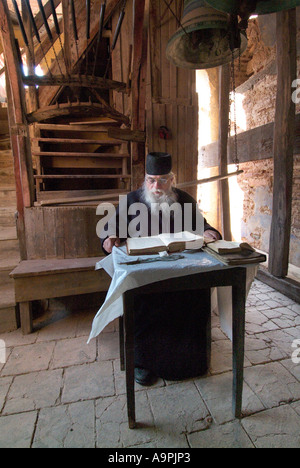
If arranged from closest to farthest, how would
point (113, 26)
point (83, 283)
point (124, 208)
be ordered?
point (124, 208), point (83, 283), point (113, 26)

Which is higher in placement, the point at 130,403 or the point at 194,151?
the point at 194,151

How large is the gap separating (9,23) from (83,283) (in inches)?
127

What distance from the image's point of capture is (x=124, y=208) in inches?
111

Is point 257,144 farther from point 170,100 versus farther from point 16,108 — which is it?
point 16,108

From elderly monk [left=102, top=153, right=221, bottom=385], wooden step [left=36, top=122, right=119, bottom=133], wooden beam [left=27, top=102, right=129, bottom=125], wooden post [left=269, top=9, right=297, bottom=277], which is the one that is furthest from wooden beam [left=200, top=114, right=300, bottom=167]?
elderly monk [left=102, top=153, right=221, bottom=385]

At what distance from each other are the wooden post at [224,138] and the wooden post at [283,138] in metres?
1.28

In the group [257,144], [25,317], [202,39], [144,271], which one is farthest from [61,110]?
[257,144]

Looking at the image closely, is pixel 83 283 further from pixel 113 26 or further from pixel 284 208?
pixel 113 26

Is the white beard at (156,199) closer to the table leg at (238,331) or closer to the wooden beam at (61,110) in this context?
the table leg at (238,331)

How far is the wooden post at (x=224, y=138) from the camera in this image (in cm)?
527

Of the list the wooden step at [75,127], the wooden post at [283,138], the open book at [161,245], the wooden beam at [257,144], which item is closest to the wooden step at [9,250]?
the wooden step at [75,127]

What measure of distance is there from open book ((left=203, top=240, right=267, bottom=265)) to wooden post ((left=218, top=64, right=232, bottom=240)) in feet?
12.8

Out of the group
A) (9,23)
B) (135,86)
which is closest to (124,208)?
(135,86)

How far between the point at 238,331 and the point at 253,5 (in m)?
2.18
